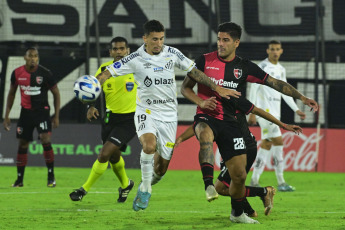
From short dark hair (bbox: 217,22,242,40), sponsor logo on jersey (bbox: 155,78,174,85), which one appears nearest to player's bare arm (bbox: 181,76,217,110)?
sponsor logo on jersey (bbox: 155,78,174,85)

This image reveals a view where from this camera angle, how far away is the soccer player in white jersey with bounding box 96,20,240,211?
781cm

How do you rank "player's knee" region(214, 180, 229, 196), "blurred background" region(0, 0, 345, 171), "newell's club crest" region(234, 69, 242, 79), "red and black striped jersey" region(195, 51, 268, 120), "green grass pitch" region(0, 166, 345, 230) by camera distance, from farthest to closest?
"blurred background" region(0, 0, 345, 171) → "player's knee" region(214, 180, 229, 196) → "newell's club crest" region(234, 69, 242, 79) → "red and black striped jersey" region(195, 51, 268, 120) → "green grass pitch" region(0, 166, 345, 230)

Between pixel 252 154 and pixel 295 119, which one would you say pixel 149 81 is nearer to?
pixel 252 154

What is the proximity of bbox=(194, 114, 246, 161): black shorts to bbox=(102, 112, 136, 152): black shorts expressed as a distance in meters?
2.17

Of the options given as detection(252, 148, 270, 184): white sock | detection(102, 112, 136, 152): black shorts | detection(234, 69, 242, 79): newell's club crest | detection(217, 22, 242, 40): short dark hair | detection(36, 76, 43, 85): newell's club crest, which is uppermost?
detection(217, 22, 242, 40): short dark hair

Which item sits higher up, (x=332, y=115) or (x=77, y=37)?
(x=77, y=37)

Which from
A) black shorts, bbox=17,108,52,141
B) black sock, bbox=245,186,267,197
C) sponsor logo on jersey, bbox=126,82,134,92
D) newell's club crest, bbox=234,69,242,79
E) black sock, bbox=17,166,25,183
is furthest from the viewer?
black shorts, bbox=17,108,52,141

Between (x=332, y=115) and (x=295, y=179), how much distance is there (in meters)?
2.94

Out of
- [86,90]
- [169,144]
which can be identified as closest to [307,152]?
[169,144]

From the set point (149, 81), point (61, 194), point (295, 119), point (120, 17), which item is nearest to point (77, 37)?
point (120, 17)

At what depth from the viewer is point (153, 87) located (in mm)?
7973

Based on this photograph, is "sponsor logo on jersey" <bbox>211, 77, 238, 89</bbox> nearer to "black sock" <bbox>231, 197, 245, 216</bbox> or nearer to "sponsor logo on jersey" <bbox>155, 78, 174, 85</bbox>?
"sponsor logo on jersey" <bbox>155, 78, 174, 85</bbox>

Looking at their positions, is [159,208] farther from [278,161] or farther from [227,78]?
[278,161]

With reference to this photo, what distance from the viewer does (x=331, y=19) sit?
17.5m
